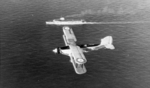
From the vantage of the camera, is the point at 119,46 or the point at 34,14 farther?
the point at 34,14

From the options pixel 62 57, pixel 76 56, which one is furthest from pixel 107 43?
pixel 62 57

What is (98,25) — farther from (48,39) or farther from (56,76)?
(56,76)

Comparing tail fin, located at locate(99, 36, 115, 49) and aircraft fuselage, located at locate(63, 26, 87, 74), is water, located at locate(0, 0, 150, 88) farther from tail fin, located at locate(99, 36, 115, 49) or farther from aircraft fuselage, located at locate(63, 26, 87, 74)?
tail fin, located at locate(99, 36, 115, 49)

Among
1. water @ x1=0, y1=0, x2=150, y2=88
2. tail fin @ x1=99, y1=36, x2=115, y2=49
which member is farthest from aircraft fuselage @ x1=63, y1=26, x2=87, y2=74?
tail fin @ x1=99, y1=36, x2=115, y2=49

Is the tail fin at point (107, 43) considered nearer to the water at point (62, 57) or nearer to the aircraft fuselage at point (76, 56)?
the water at point (62, 57)

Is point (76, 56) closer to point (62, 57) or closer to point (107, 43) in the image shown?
point (62, 57)

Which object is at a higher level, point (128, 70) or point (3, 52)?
point (3, 52)

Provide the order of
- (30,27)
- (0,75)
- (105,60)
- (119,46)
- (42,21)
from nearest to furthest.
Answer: (0,75) < (105,60) < (119,46) < (30,27) < (42,21)

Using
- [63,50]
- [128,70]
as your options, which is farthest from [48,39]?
[128,70]

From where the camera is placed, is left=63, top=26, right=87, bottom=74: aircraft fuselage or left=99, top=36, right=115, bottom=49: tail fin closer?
left=63, top=26, right=87, bottom=74: aircraft fuselage
